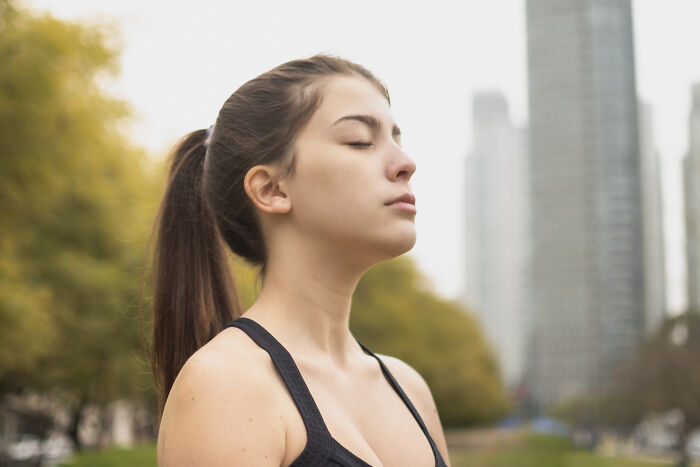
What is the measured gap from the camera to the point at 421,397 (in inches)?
86.7

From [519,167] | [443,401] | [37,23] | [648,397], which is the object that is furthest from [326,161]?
[519,167]

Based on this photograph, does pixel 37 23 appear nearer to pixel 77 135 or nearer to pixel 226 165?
pixel 77 135

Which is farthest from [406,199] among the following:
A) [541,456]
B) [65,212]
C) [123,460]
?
[65,212]

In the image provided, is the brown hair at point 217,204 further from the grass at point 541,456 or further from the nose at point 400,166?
the grass at point 541,456

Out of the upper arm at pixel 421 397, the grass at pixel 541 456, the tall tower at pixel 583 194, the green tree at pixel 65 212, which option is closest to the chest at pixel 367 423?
the upper arm at pixel 421 397

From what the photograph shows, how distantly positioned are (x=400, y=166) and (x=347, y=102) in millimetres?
182

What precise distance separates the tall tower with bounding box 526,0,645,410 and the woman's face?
35.9 metres

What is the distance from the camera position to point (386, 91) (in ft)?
6.75

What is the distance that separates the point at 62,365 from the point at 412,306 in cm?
2375

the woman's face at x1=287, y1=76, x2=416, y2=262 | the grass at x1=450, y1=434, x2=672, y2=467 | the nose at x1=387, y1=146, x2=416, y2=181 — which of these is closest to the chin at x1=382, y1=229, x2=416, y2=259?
the woman's face at x1=287, y1=76, x2=416, y2=262

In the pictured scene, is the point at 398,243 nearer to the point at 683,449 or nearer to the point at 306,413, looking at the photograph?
the point at 306,413

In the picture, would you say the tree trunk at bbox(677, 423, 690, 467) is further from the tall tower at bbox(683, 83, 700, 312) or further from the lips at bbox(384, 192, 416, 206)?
the lips at bbox(384, 192, 416, 206)

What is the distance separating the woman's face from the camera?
1796 millimetres

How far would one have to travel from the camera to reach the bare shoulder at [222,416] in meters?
1.51
